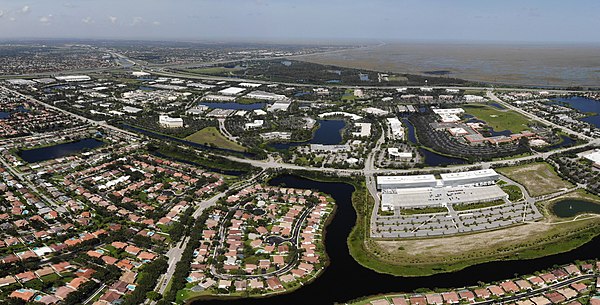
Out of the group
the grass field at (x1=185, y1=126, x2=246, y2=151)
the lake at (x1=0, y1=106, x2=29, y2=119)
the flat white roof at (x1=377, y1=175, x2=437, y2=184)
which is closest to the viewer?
the flat white roof at (x1=377, y1=175, x2=437, y2=184)

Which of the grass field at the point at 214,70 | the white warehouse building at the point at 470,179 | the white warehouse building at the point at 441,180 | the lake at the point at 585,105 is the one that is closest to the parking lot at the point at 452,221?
the white warehouse building at the point at 441,180

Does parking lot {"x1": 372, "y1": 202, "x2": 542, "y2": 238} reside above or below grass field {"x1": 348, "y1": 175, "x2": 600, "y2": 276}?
above

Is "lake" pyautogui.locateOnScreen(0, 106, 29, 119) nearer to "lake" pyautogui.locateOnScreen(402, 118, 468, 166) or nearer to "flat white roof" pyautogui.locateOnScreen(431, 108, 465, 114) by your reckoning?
"lake" pyautogui.locateOnScreen(402, 118, 468, 166)

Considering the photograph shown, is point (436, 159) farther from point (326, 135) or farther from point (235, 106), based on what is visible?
point (235, 106)

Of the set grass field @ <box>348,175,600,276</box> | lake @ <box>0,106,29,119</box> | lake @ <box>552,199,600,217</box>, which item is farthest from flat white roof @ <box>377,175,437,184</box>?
lake @ <box>0,106,29,119</box>

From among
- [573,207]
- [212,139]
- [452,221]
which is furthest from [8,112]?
[573,207]
